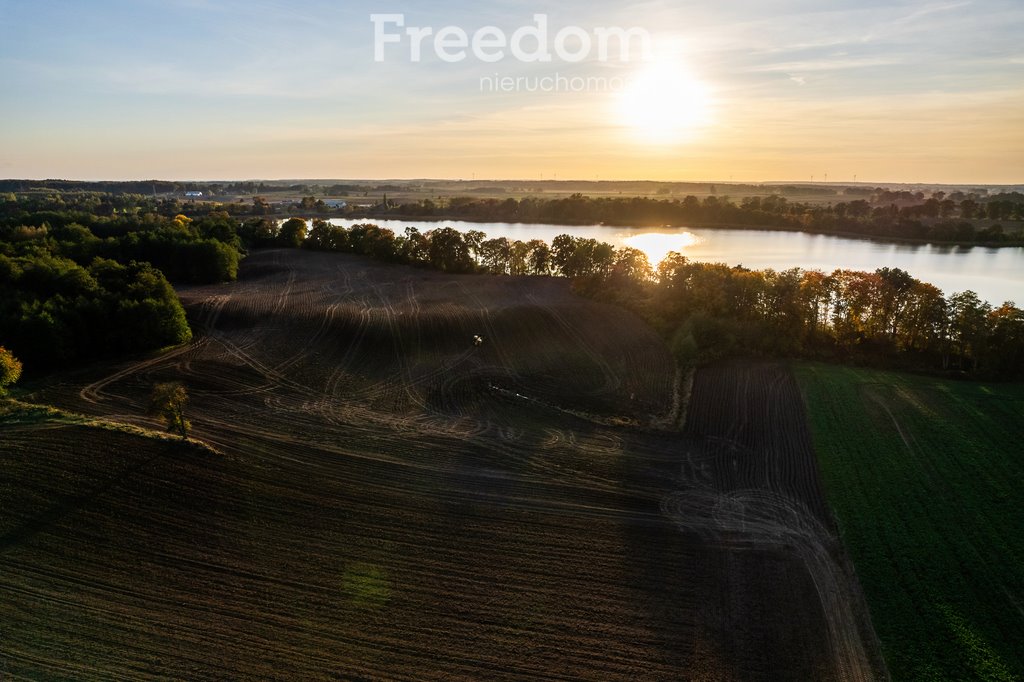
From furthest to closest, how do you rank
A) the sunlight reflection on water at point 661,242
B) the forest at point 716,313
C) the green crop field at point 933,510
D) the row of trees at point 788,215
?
the row of trees at point 788,215 → the sunlight reflection on water at point 661,242 → the forest at point 716,313 → the green crop field at point 933,510

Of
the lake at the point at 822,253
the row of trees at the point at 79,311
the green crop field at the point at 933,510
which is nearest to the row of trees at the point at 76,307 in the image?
the row of trees at the point at 79,311

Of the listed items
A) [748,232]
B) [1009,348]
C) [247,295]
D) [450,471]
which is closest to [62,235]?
[247,295]

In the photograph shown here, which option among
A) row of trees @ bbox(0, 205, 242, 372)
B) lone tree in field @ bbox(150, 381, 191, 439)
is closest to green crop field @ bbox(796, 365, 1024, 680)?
lone tree in field @ bbox(150, 381, 191, 439)

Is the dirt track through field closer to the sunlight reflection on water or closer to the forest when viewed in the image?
the forest

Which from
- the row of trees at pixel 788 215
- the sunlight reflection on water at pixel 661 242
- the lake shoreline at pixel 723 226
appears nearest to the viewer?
the sunlight reflection on water at pixel 661 242

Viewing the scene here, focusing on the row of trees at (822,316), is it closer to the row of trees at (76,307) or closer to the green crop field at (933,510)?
the green crop field at (933,510)

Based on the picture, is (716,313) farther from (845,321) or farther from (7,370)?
(7,370)
